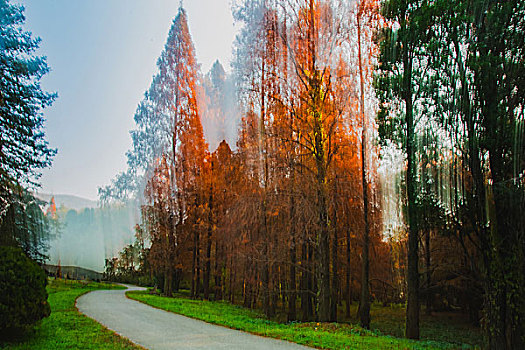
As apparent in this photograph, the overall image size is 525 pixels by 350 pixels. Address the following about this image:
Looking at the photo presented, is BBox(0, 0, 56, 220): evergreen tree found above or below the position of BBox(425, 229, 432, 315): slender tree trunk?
above

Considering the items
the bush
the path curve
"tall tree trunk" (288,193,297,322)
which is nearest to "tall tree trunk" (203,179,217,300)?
"tall tree trunk" (288,193,297,322)

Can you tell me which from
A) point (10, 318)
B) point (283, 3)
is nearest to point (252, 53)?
point (283, 3)

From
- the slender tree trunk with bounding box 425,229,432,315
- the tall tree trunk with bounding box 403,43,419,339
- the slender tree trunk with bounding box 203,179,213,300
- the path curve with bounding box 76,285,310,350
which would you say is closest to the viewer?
the path curve with bounding box 76,285,310,350

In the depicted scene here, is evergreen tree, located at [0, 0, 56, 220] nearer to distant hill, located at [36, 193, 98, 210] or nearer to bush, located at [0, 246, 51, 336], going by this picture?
distant hill, located at [36, 193, 98, 210]

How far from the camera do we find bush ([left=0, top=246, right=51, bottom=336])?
6.01 metres

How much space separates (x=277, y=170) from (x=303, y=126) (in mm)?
1540

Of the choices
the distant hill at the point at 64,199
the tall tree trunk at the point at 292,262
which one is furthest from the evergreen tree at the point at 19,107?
the tall tree trunk at the point at 292,262

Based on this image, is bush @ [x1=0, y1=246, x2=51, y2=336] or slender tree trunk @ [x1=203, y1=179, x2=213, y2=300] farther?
slender tree trunk @ [x1=203, y1=179, x2=213, y2=300]

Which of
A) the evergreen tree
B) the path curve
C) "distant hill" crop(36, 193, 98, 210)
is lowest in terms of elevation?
the path curve

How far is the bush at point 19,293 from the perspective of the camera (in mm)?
6008

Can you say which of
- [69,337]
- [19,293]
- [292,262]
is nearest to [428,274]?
[292,262]

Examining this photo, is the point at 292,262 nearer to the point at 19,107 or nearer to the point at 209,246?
the point at 19,107

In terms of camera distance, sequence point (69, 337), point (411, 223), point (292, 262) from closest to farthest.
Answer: point (69, 337), point (411, 223), point (292, 262)

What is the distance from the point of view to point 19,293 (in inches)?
245
